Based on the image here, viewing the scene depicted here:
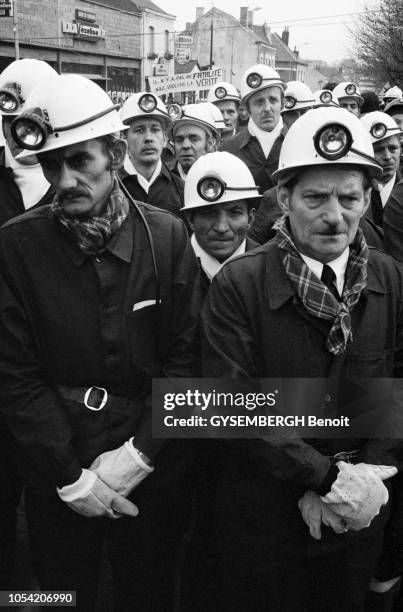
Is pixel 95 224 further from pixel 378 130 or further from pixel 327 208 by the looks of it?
pixel 378 130

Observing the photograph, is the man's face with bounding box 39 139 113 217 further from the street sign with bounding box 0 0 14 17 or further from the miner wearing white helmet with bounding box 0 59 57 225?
the street sign with bounding box 0 0 14 17

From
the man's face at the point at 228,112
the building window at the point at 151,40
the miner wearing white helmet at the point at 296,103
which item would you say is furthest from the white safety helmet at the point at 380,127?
the building window at the point at 151,40

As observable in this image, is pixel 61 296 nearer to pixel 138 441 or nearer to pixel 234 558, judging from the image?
pixel 138 441

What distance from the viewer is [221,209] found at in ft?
11.6

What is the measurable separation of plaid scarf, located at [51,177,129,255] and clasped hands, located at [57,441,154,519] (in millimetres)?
778

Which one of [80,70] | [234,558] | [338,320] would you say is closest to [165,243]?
[338,320]

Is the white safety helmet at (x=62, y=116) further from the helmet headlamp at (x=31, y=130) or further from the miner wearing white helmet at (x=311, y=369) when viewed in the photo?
the miner wearing white helmet at (x=311, y=369)

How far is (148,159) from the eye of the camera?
5.39 m

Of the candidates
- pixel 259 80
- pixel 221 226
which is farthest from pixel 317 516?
pixel 259 80

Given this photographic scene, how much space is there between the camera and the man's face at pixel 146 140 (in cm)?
541

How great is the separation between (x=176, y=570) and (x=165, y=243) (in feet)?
6.23

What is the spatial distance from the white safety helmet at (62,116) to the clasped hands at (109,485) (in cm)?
117

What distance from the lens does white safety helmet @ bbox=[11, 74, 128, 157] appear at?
233 centimetres

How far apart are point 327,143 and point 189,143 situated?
12.8 ft
